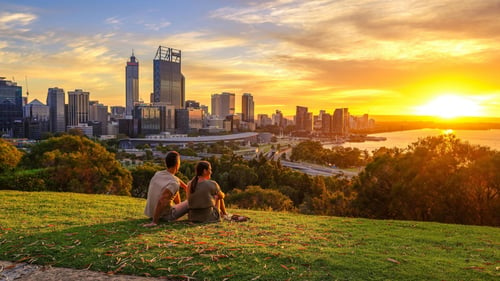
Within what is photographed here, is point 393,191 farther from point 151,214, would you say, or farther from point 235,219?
point 151,214

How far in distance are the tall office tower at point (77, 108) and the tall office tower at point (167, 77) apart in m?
25.8

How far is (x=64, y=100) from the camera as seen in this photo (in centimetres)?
10625

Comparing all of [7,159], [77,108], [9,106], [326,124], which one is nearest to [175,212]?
[7,159]

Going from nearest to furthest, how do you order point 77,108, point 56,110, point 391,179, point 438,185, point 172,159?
point 172,159
point 438,185
point 391,179
point 56,110
point 77,108

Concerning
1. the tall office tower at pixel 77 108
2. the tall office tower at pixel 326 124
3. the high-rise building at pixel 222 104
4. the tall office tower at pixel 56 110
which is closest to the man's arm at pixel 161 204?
the tall office tower at pixel 56 110

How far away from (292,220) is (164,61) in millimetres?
135607

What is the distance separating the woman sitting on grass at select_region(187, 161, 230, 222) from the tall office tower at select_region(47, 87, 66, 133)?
4222 inches

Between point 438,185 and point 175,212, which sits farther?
point 438,185

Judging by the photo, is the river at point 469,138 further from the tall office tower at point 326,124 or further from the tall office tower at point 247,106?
the tall office tower at point 247,106

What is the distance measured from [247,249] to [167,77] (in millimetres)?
139322

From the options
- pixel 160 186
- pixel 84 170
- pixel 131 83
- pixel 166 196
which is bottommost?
pixel 84 170

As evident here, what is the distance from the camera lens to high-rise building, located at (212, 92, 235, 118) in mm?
185375

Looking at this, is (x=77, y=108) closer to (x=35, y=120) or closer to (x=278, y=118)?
(x=35, y=120)

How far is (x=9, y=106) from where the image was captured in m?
85.5
